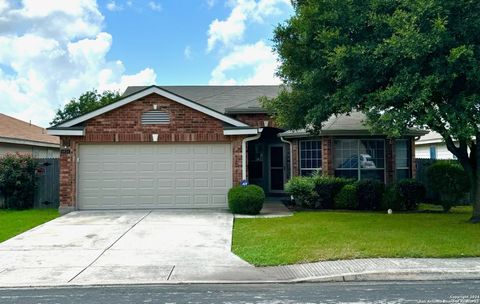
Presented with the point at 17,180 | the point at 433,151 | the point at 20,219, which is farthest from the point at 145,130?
the point at 433,151

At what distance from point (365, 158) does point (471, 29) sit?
719 centimetres

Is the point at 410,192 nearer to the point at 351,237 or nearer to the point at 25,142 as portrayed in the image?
the point at 351,237

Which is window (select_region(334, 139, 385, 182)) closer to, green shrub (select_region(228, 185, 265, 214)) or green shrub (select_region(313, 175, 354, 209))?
Result: green shrub (select_region(313, 175, 354, 209))

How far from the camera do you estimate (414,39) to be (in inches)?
360

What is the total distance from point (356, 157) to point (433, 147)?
37.2 ft

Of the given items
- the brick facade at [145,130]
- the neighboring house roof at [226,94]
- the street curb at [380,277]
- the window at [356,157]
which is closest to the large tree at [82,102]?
the neighboring house roof at [226,94]

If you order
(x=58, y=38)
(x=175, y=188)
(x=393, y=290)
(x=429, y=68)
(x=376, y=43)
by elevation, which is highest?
(x=58, y=38)

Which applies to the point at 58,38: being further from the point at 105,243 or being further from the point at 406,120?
the point at 406,120

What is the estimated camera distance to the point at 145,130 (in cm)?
1510

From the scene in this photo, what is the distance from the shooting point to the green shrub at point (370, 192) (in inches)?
602

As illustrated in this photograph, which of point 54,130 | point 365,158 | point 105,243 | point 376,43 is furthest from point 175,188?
point 376,43

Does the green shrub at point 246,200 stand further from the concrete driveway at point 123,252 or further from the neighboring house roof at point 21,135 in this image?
the neighboring house roof at point 21,135

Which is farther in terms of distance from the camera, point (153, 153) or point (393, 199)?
point (153, 153)

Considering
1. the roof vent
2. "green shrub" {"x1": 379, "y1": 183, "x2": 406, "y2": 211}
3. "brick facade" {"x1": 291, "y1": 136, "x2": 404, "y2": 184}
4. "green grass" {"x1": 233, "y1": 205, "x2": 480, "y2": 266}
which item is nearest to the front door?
"brick facade" {"x1": 291, "y1": 136, "x2": 404, "y2": 184}
